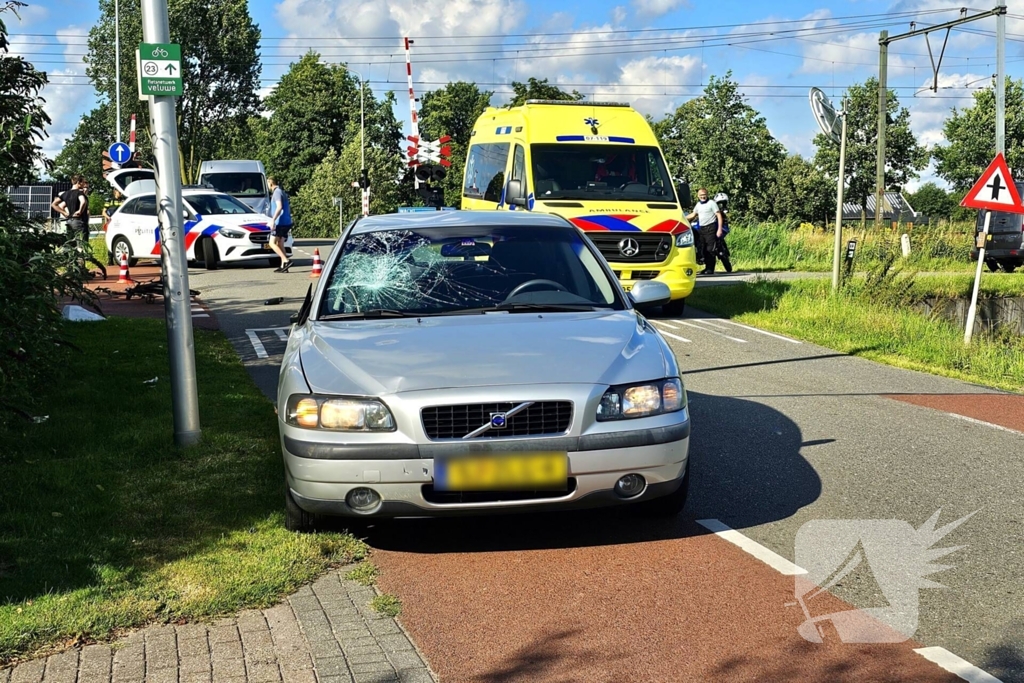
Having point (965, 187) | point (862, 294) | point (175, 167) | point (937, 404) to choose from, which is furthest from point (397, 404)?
point (965, 187)

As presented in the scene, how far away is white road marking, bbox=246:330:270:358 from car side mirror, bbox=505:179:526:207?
4020mm

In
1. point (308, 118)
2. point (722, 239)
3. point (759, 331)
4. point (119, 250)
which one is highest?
point (308, 118)

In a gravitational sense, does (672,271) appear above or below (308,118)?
below

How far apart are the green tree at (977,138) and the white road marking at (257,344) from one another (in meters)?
64.5

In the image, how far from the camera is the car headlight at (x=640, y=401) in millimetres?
5211

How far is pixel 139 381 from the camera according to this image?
10.0 meters

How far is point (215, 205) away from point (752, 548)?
68.4 ft

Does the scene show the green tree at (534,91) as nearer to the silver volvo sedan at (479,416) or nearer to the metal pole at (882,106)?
the metal pole at (882,106)

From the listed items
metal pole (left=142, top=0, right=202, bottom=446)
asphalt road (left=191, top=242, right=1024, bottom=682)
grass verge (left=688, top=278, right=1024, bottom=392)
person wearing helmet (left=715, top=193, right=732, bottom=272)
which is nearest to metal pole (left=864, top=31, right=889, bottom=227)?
person wearing helmet (left=715, top=193, right=732, bottom=272)

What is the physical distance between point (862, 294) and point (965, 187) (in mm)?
63533

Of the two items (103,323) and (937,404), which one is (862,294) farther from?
(103,323)

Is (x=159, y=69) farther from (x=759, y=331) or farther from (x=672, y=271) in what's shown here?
(x=759, y=331)

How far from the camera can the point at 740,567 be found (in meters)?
5.25

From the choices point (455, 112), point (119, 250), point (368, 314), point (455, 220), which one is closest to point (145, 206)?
point (119, 250)
